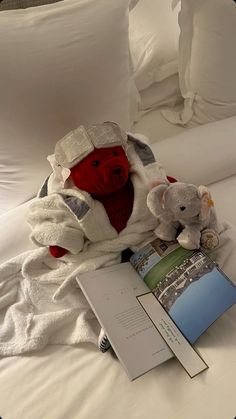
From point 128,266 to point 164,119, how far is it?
62 centimetres

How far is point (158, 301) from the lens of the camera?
751 millimetres

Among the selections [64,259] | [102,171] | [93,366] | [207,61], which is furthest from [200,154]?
[93,366]

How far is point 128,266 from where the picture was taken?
2.65 ft

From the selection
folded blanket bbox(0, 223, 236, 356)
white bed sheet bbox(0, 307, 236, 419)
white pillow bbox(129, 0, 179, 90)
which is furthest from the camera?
white pillow bbox(129, 0, 179, 90)

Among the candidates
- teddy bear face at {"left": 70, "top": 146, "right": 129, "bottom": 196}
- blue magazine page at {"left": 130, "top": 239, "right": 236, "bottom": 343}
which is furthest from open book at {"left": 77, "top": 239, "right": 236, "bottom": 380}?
teddy bear face at {"left": 70, "top": 146, "right": 129, "bottom": 196}

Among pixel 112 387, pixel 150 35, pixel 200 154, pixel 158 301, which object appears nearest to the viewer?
pixel 112 387

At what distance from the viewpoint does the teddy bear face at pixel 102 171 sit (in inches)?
29.3

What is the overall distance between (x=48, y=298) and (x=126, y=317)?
19 centimetres

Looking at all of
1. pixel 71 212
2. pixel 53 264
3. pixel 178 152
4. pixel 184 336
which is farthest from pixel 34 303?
pixel 178 152

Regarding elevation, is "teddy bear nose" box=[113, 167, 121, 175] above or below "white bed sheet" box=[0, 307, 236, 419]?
above

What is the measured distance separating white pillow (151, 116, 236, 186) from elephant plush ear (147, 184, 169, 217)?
248mm

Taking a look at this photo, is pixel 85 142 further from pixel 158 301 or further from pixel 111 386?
pixel 111 386

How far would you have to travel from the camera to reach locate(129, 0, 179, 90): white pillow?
→ 46.3 inches

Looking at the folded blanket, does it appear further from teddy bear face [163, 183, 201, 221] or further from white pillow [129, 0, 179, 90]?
white pillow [129, 0, 179, 90]
